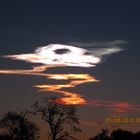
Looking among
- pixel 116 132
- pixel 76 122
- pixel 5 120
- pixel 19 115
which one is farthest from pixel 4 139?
pixel 116 132

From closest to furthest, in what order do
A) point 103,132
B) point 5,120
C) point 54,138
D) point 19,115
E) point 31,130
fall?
point 54,138 < point 19,115 < point 5,120 < point 31,130 < point 103,132

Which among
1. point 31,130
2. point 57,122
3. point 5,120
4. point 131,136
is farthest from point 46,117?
point 131,136

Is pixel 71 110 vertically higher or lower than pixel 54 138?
higher

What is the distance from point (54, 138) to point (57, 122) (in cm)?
360

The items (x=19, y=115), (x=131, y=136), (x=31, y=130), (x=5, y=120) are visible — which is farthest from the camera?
(x=131, y=136)

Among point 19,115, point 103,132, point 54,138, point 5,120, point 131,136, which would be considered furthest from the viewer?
point 103,132

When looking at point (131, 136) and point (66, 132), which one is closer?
point (66, 132)

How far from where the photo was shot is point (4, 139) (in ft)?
422

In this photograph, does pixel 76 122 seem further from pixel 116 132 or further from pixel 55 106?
pixel 116 132

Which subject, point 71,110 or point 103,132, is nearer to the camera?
point 71,110

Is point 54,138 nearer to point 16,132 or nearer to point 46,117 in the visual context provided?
point 46,117

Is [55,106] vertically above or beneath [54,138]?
above

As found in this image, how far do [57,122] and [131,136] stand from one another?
62.3m

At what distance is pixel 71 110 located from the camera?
99.1 meters
